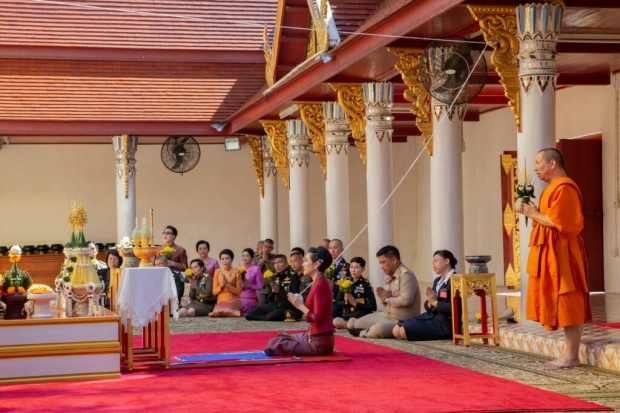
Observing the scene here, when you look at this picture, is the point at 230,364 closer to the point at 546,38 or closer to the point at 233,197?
the point at 546,38

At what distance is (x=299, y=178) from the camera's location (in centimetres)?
1619

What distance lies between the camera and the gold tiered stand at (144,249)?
27.1ft

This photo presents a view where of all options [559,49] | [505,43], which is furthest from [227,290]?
[505,43]

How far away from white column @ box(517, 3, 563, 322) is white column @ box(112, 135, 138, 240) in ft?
40.2

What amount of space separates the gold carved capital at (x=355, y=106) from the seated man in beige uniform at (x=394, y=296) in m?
3.02

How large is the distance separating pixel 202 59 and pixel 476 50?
7332mm

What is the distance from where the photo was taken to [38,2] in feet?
53.2

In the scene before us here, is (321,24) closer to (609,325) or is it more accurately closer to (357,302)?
(357,302)

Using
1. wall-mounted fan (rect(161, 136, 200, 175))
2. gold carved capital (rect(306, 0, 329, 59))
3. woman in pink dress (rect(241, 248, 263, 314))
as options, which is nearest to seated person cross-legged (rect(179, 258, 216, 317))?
woman in pink dress (rect(241, 248, 263, 314))

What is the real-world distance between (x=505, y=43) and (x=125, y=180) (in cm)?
1217

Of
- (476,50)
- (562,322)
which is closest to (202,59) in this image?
(476,50)

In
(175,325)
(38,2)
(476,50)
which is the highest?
(38,2)

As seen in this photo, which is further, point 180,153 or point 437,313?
point 180,153

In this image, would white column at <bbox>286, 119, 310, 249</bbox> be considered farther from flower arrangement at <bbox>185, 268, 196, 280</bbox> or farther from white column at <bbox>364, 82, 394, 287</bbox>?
white column at <bbox>364, 82, 394, 287</bbox>
